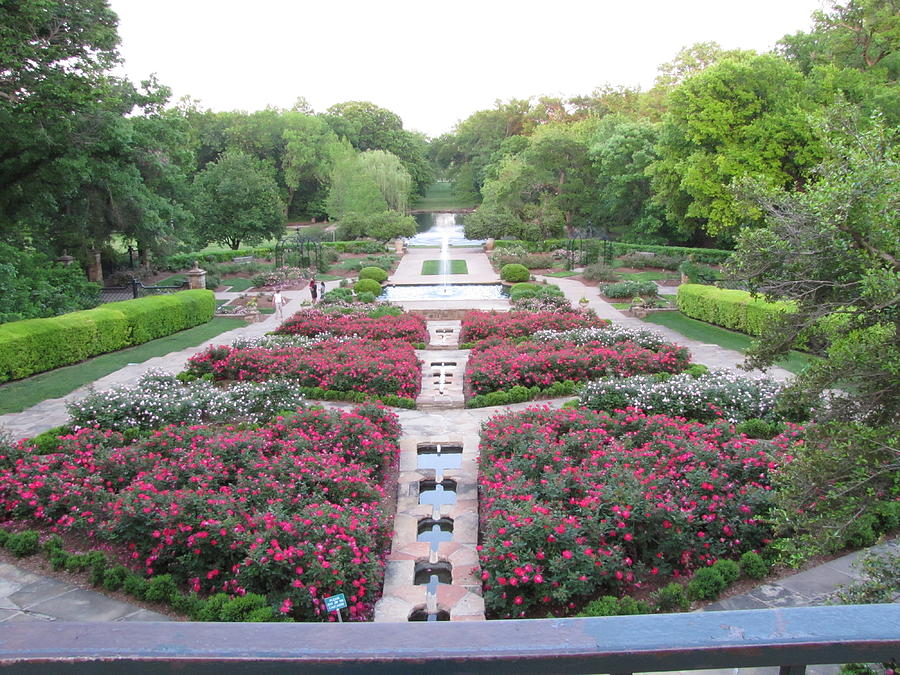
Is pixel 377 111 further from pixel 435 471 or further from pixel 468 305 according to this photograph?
pixel 435 471

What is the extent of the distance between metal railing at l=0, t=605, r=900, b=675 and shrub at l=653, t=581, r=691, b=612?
4858 millimetres

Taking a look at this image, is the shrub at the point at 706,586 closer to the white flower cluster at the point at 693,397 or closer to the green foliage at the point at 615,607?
the green foliage at the point at 615,607

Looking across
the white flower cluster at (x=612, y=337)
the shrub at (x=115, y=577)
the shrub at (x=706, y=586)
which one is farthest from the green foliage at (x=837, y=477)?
the white flower cluster at (x=612, y=337)

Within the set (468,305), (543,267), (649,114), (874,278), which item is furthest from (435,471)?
(649,114)

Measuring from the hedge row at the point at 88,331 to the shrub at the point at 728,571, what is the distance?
14.3 m

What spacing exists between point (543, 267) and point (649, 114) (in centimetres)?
2189

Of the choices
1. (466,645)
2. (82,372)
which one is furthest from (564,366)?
(466,645)

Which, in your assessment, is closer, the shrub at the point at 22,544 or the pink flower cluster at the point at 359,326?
the shrub at the point at 22,544

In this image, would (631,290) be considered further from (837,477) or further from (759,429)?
(837,477)

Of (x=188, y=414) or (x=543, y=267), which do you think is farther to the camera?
(x=543, y=267)

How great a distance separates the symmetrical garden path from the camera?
5754mm

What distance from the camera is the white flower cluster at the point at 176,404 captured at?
33.2 feet

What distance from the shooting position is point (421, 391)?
13.0 metres

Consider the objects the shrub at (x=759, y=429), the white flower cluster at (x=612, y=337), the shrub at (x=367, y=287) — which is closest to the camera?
the shrub at (x=759, y=429)
